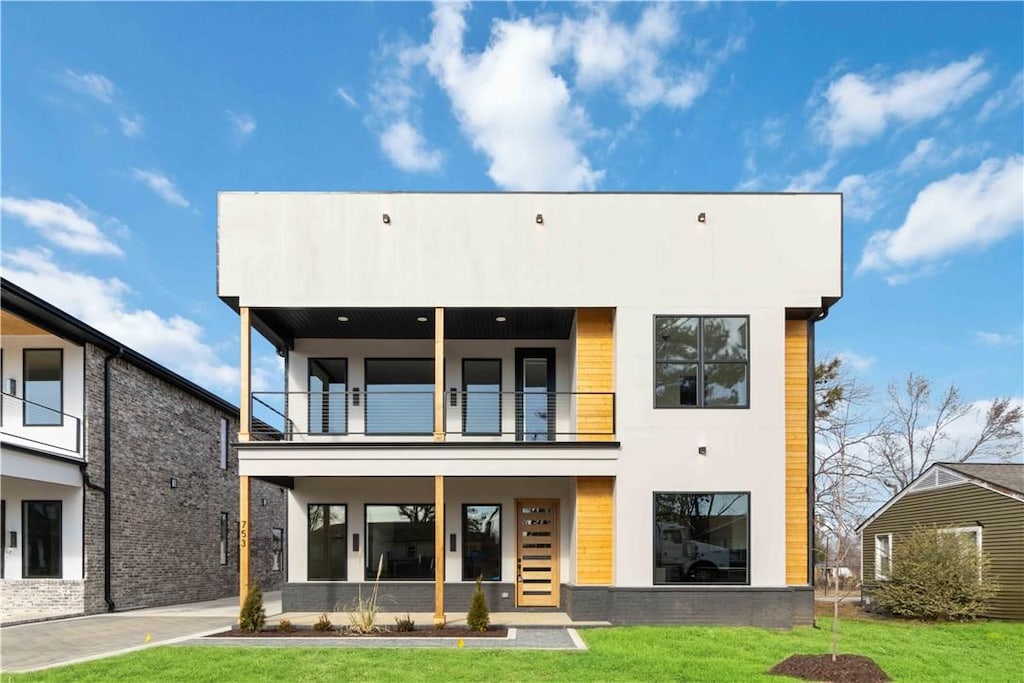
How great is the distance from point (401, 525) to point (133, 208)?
21595mm

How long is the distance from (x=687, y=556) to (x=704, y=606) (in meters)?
0.85

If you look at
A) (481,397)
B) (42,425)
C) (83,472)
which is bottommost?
(83,472)

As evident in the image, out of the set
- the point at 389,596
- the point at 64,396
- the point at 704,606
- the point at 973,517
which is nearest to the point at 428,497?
the point at 389,596

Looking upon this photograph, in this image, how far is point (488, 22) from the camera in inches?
684

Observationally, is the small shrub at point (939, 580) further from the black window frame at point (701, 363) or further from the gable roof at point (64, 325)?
the gable roof at point (64, 325)

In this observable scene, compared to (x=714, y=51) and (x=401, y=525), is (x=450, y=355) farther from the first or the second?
(x=714, y=51)

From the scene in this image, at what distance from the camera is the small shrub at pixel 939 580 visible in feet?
47.2

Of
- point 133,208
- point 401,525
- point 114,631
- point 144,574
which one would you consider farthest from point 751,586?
point 133,208

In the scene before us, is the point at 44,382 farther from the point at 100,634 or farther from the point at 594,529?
the point at 594,529

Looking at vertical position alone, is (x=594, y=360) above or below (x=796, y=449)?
above

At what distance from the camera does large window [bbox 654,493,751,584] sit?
40.8 feet

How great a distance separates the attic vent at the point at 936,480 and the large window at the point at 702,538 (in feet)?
23.5

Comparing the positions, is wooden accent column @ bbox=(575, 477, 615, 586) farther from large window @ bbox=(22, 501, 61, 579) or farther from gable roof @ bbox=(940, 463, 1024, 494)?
large window @ bbox=(22, 501, 61, 579)

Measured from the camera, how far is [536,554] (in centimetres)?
1451
